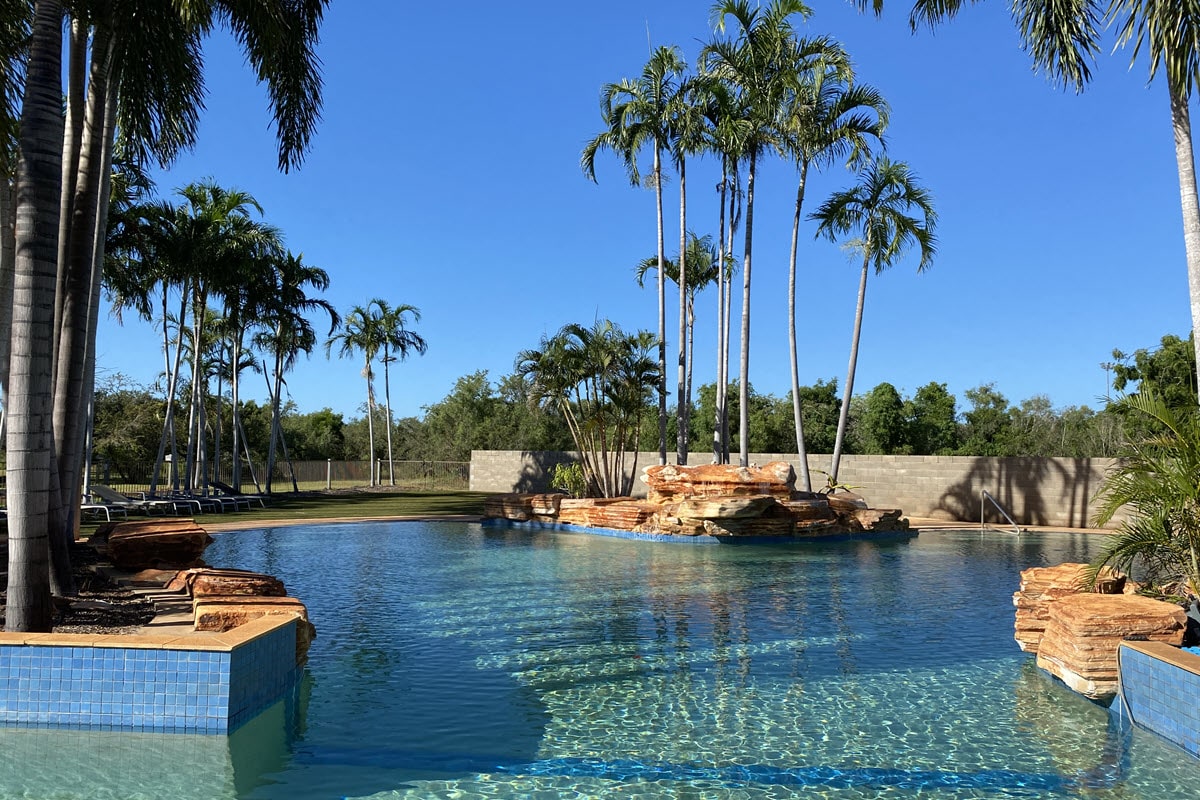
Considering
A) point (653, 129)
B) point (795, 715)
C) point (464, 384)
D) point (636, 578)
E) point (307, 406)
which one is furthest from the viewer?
point (307, 406)

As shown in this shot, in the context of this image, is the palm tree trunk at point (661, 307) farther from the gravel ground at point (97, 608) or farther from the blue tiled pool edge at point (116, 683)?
the blue tiled pool edge at point (116, 683)

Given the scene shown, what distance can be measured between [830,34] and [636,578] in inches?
597

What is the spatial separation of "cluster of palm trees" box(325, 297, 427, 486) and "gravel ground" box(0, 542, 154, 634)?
Result: 26528 mm

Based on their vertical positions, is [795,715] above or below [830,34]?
below

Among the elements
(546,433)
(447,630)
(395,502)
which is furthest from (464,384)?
(447,630)

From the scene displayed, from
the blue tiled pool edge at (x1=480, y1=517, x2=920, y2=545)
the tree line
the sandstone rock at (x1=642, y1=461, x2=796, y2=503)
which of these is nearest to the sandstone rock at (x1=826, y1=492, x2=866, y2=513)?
the blue tiled pool edge at (x1=480, y1=517, x2=920, y2=545)

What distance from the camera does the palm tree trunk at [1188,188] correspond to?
800 cm

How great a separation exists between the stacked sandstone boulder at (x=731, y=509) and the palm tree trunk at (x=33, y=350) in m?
12.0

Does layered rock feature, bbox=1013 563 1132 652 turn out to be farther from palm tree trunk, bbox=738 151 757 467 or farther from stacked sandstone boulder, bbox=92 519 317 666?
palm tree trunk, bbox=738 151 757 467

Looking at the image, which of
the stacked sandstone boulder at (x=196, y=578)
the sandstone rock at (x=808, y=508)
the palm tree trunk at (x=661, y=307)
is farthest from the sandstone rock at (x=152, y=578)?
the palm tree trunk at (x=661, y=307)

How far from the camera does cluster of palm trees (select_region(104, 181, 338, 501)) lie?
63.8 ft

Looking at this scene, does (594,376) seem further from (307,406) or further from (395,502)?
(307,406)

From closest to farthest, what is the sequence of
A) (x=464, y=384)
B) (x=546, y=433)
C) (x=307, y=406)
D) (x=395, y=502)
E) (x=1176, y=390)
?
(x=1176, y=390) → (x=395, y=502) → (x=546, y=433) → (x=464, y=384) → (x=307, y=406)

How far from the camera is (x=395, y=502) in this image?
26531 mm
